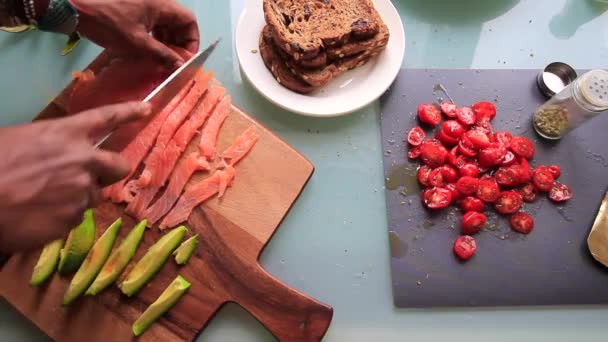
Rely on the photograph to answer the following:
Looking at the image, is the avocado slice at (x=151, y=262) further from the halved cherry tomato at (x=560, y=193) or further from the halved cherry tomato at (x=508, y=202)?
the halved cherry tomato at (x=560, y=193)

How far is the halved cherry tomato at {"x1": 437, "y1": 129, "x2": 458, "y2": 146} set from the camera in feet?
5.97

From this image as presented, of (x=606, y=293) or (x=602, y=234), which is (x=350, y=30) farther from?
(x=606, y=293)

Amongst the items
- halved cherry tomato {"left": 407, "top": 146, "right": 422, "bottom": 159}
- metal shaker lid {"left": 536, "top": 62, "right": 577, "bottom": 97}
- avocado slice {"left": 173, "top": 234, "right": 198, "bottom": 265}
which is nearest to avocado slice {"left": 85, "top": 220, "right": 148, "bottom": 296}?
avocado slice {"left": 173, "top": 234, "right": 198, "bottom": 265}

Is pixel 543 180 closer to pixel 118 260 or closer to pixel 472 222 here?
pixel 472 222

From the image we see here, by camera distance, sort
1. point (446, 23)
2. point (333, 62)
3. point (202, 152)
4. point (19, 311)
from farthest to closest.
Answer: point (446, 23) < point (333, 62) < point (202, 152) < point (19, 311)

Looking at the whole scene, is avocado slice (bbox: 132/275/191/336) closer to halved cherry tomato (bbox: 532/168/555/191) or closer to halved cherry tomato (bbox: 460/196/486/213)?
halved cherry tomato (bbox: 460/196/486/213)

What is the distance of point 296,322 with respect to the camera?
1521 millimetres


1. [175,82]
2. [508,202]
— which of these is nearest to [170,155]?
[175,82]

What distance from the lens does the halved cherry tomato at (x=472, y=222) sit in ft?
5.60

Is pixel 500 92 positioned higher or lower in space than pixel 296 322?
higher

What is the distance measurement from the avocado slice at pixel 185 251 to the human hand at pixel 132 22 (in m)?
0.53

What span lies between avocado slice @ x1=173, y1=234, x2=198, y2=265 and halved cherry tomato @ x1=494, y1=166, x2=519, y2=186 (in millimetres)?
1054

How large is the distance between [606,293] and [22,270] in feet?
6.11

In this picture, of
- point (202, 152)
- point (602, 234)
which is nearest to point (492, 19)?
point (602, 234)
